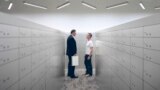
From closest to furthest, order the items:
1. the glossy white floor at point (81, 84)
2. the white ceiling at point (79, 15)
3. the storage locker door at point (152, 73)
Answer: the storage locker door at point (152, 73), the glossy white floor at point (81, 84), the white ceiling at point (79, 15)

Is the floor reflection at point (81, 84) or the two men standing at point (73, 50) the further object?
the two men standing at point (73, 50)

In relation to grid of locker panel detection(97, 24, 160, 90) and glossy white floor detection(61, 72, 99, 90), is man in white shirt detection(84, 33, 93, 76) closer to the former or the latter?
glossy white floor detection(61, 72, 99, 90)

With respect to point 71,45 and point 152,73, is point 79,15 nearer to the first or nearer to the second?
point 71,45

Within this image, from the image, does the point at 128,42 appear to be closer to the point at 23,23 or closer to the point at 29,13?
the point at 23,23

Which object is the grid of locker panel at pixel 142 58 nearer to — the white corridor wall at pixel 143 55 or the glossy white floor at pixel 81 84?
the white corridor wall at pixel 143 55

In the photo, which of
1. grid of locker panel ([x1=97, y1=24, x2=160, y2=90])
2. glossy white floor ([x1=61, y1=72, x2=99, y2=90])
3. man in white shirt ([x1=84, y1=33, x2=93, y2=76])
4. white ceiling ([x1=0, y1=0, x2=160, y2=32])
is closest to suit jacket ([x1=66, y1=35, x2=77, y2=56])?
man in white shirt ([x1=84, y1=33, x2=93, y2=76])

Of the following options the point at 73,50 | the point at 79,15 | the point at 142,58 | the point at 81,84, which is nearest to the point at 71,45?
the point at 73,50

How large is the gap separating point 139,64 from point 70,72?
5.96m

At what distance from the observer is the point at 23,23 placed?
1742 millimetres

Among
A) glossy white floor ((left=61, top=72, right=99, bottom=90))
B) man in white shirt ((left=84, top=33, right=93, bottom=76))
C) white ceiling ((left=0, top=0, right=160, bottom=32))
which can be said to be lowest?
glossy white floor ((left=61, top=72, right=99, bottom=90))

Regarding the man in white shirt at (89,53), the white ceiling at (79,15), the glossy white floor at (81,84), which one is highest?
the white ceiling at (79,15)

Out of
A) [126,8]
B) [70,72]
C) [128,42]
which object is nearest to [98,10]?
[126,8]

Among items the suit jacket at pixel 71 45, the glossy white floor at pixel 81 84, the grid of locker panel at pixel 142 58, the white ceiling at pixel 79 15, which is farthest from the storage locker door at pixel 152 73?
the white ceiling at pixel 79 15

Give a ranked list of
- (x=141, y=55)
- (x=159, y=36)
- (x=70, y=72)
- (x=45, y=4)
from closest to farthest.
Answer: (x=159, y=36)
(x=141, y=55)
(x=70, y=72)
(x=45, y=4)
